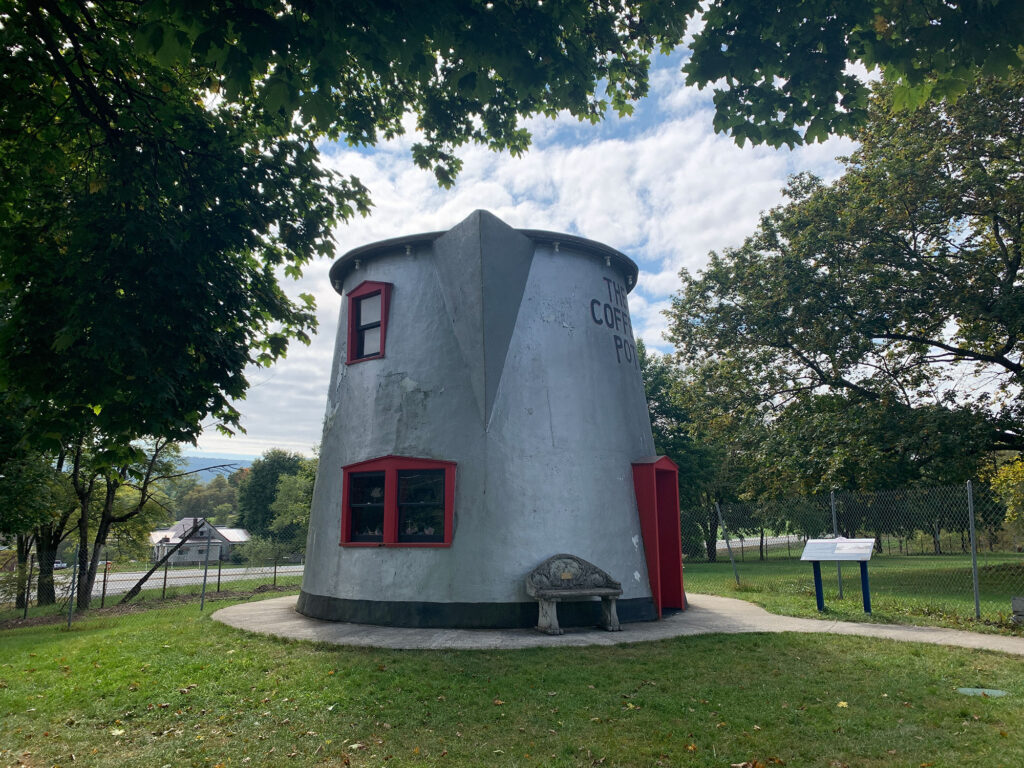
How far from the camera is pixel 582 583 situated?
10.9 meters

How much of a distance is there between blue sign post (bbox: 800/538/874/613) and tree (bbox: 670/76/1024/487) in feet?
19.5

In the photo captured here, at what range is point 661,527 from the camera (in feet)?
45.0

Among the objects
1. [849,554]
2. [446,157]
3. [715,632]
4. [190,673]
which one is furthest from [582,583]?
[446,157]

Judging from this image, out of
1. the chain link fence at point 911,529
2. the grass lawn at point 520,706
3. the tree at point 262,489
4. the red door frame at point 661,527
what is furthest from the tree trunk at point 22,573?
the tree at point 262,489

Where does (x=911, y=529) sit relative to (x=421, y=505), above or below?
below

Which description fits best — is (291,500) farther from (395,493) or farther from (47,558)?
(395,493)

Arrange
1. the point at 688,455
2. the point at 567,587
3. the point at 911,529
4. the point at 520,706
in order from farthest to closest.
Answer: the point at 688,455 < the point at 911,529 < the point at 567,587 < the point at 520,706

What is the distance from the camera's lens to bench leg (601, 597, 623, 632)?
10734mm

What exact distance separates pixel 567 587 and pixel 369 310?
7.08 meters

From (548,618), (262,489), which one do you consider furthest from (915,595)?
(262,489)

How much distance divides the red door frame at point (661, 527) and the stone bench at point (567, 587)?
4.28ft

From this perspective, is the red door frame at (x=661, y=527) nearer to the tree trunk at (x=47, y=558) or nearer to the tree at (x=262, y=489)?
the tree trunk at (x=47, y=558)

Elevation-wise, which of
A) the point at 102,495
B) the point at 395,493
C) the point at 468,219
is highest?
the point at 468,219

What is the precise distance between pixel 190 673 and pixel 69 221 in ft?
18.7
